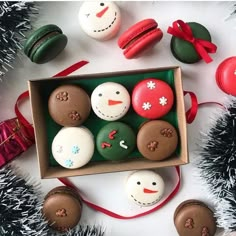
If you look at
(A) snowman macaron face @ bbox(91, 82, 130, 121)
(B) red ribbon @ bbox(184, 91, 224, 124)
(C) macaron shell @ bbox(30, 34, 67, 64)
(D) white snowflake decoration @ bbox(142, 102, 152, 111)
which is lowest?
(B) red ribbon @ bbox(184, 91, 224, 124)

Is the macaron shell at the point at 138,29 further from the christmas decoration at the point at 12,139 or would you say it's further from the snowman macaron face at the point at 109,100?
the christmas decoration at the point at 12,139

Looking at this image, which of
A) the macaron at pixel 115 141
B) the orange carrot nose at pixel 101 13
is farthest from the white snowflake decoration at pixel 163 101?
the orange carrot nose at pixel 101 13

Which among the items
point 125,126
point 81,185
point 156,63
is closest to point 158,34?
point 156,63

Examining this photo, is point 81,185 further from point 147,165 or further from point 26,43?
point 26,43

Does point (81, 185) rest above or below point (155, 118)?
below

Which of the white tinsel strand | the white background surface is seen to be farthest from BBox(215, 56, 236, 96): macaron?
the white tinsel strand

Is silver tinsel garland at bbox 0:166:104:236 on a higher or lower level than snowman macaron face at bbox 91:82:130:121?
lower

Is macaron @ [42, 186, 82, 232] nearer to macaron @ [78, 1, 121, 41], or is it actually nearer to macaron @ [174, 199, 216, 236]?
macaron @ [174, 199, 216, 236]
